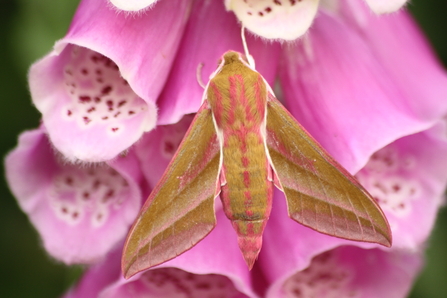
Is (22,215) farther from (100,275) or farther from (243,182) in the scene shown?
(243,182)

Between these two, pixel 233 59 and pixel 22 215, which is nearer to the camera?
pixel 233 59

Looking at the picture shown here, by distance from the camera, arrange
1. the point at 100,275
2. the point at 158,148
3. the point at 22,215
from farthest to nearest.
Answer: the point at 22,215 → the point at 100,275 → the point at 158,148

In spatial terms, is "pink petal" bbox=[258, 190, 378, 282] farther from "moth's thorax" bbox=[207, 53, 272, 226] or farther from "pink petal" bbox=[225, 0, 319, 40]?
"pink petal" bbox=[225, 0, 319, 40]

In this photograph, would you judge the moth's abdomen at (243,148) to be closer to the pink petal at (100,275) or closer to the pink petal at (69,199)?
the pink petal at (69,199)

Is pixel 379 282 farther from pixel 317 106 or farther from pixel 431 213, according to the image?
pixel 317 106

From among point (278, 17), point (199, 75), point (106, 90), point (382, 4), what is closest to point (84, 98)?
point (106, 90)

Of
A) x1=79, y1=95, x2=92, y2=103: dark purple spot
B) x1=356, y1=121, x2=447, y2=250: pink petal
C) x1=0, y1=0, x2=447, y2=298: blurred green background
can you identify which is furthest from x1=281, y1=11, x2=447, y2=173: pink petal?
x1=0, y1=0, x2=447, y2=298: blurred green background
